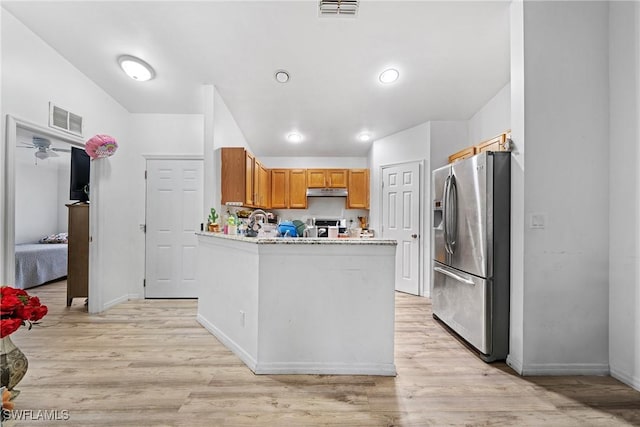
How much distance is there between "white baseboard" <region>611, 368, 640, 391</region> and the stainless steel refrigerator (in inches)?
27.5

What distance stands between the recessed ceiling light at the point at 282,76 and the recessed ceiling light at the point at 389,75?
43.1 inches

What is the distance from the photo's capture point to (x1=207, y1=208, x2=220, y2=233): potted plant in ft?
10.6

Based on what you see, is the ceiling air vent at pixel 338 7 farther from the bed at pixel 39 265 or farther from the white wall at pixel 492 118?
the bed at pixel 39 265

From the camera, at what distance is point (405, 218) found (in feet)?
15.3

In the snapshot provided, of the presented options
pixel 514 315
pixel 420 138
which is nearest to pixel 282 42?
pixel 420 138

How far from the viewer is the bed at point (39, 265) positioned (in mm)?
4613

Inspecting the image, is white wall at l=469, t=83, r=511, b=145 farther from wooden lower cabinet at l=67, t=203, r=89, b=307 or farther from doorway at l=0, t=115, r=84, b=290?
wooden lower cabinet at l=67, t=203, r=89, b=307

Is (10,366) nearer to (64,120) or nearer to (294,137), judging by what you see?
(64,120)

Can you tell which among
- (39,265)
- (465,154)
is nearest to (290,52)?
(465,154)

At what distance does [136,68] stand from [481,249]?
12.7ft

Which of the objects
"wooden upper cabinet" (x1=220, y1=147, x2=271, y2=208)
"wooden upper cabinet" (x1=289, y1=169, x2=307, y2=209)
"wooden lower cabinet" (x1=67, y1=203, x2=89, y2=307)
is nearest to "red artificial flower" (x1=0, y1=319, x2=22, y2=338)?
"wooden upper cabinet" (x1=220, y1=147, x2=271, y2=208)

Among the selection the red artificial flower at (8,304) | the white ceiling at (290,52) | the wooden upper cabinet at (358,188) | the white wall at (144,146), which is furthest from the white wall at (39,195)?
the red artificial flower at (8,304)

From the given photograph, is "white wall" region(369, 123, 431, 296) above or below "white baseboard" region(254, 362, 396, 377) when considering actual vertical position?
above

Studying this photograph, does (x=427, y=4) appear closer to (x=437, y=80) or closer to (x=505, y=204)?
(x=437, y=80)
